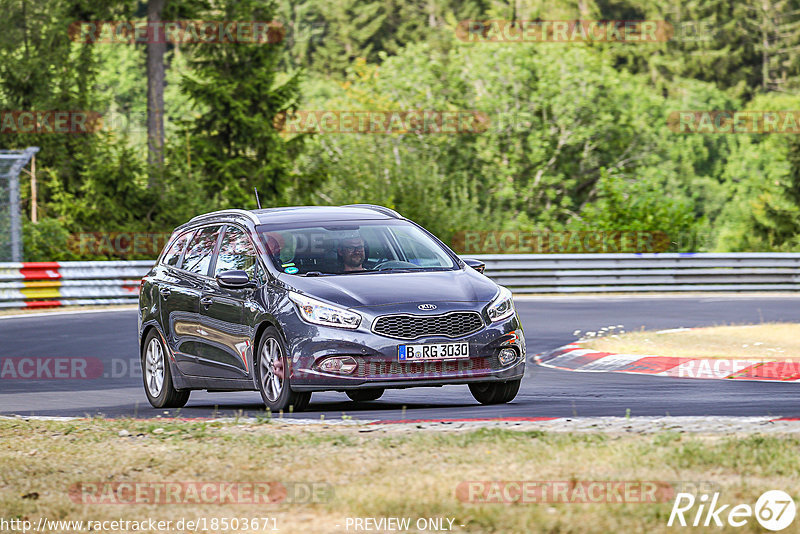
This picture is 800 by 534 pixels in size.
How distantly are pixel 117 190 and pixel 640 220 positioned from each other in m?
14.4

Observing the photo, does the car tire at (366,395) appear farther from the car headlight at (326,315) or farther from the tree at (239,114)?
the tree at (239,114)

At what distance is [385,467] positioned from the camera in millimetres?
7867

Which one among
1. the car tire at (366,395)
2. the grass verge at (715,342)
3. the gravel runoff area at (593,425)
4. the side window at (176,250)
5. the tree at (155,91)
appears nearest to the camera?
the gravel runoff area at (593,425)

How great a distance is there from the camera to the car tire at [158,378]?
1286cm

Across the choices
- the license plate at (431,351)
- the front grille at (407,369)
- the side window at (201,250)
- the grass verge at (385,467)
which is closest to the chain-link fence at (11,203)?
the side window at (201,250)

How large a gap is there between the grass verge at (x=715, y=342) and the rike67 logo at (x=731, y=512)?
9542 millimetres

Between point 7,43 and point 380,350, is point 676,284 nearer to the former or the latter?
point 380,350

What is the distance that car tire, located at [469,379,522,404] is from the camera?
460 inches

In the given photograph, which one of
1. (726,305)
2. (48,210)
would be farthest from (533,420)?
(48,210)

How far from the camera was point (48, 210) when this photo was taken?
5119cm

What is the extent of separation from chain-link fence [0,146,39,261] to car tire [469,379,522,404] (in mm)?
18061

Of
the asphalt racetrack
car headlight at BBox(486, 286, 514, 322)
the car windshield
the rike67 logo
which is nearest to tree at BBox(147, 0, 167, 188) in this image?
the asphalt racetrack

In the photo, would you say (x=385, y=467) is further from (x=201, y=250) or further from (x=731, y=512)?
(x=201, y=250)

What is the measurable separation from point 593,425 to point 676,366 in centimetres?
647
